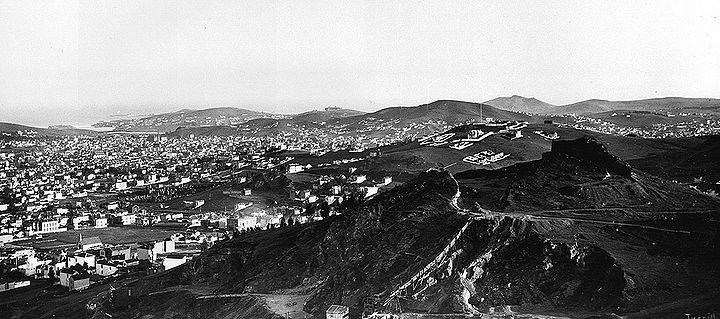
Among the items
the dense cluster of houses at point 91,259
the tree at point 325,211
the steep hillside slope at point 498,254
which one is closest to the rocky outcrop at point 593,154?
the steep hillside slope at point 498,254

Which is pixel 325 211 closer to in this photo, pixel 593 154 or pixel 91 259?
pixel 91 259

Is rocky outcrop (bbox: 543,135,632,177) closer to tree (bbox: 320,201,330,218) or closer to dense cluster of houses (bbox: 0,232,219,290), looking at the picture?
tree (bbox: 320,201,330,218)

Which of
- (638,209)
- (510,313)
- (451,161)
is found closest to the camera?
(510,313)

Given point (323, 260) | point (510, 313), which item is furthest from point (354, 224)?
point (510, 313)

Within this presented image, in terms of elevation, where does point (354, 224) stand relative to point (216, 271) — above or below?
above

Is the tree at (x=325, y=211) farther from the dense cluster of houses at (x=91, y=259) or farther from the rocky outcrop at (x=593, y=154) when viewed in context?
the rocky outcrop at (x=593, y=154)

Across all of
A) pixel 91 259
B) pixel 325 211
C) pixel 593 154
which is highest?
pixel 593 154

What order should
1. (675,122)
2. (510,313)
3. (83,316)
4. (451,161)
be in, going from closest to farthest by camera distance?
(510,313) → (83,316) → (451,161) → (675,122)

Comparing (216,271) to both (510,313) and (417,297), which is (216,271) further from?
(510,313)

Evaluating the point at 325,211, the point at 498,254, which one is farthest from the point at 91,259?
the point at 498,254

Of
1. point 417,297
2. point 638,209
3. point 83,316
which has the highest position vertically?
point 638,209

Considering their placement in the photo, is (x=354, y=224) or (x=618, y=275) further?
(x=354, y=224)
